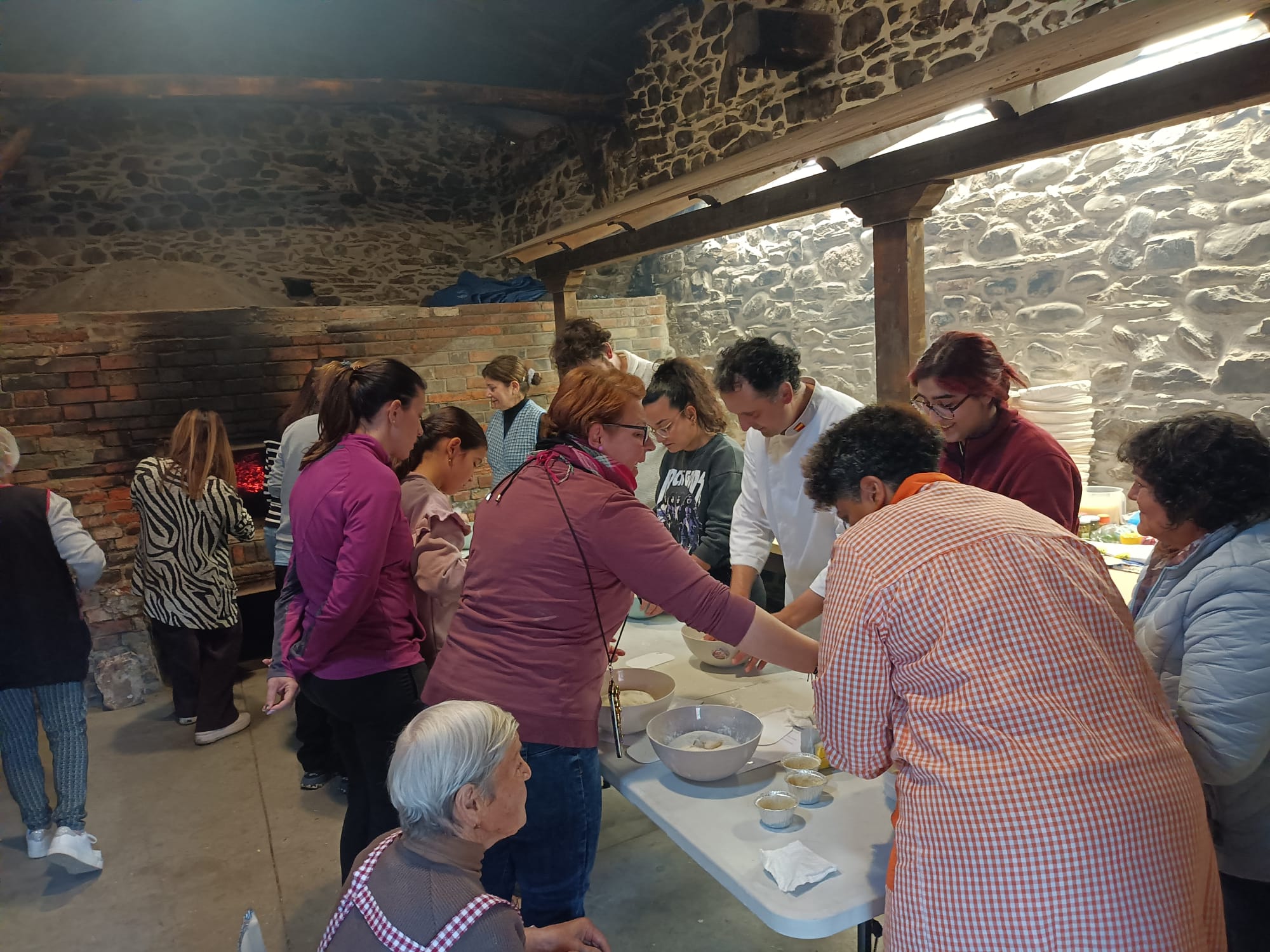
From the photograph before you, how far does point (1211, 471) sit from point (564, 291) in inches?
195

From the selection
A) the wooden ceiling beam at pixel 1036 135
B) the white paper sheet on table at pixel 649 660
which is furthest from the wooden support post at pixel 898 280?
the white paper sheet on table at pixel 649 660

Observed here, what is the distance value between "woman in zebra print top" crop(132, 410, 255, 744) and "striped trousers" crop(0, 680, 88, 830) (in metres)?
1.04

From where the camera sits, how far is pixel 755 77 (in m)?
5.48

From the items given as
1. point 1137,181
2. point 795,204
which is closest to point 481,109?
point 795,204

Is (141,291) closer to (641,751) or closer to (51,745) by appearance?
(51,745)

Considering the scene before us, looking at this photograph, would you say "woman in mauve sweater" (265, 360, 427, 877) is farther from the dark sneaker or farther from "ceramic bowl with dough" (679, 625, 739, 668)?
the dark sneaker

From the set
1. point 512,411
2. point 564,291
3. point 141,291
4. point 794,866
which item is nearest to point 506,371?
point 512,411

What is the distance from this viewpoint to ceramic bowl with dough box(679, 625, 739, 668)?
2.34m

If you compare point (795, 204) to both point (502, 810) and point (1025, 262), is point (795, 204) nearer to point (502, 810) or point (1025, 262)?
point (1025, 262)

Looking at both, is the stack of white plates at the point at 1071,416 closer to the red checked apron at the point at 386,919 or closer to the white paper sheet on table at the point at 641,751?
the white paper sheet on table at the point at 641,751

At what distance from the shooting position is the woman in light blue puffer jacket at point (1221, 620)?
1.35 metres

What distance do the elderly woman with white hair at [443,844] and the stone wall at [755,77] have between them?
11.3ft

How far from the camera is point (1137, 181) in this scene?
3.88 metres

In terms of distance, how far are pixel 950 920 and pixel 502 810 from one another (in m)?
0.71
